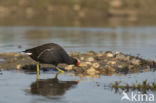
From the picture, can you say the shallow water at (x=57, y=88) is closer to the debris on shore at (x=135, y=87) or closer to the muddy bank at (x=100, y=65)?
the debris on shore at (x=135, y=87)

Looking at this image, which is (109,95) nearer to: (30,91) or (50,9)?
(30,91)

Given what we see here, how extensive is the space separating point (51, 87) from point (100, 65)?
193 inches

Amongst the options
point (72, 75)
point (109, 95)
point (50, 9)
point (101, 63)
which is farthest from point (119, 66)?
point (50, 9)

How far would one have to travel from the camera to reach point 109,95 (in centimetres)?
1185

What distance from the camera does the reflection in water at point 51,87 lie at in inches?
475

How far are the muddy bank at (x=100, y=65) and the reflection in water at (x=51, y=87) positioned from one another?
196 cm

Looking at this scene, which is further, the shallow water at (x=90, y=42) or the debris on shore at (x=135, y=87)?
the shallow water at (x=90, y=42)

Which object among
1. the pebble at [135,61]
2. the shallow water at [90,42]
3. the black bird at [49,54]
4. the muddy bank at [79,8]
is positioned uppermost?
the muddy bank at [79,8]

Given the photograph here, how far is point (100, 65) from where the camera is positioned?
17531mm

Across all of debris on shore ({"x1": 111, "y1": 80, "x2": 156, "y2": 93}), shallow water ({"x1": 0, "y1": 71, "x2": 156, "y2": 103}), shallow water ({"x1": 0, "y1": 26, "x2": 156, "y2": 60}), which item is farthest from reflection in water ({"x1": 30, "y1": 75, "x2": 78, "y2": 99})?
shallow water ({"x1": 0, "y1": 26, "x2": 156, "y2": 60})

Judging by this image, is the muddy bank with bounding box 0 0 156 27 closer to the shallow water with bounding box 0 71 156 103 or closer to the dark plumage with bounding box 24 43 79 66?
the dark plumage with bounding box 24 43 79 66

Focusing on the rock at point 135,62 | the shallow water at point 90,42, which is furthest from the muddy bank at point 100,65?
the shallow water at point 90,42

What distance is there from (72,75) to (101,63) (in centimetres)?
284

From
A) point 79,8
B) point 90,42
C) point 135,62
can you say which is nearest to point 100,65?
point 135,62
